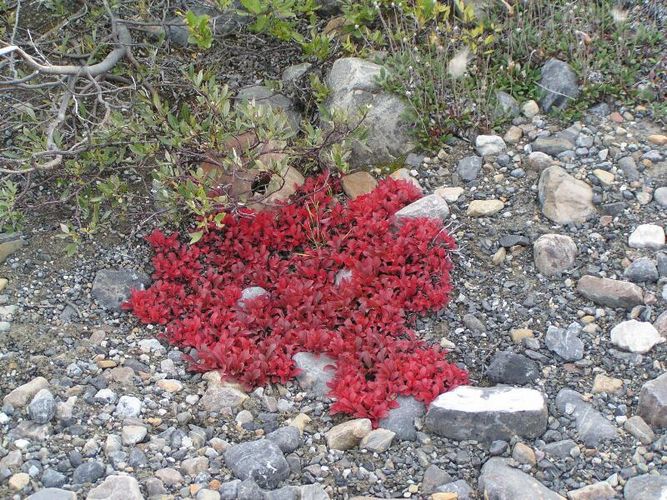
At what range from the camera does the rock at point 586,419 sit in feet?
14.0

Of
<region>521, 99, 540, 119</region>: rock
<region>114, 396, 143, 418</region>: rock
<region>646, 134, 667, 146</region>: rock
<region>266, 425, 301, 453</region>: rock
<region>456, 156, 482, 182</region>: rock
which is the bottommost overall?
<region>114, 396, 143, 418</region>: rock

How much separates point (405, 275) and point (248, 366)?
1.24 meters

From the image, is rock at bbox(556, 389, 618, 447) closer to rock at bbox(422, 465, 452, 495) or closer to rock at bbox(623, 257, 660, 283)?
rock at bbox(422, 465, 452, 495)

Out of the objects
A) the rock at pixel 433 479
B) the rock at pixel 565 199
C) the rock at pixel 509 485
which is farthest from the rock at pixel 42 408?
the rock at pixel 565 199

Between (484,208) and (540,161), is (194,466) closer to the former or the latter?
(484,208)

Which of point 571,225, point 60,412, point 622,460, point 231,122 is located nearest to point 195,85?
point 231,122

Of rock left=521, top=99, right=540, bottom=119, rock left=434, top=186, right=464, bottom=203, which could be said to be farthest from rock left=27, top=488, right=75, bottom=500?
rock left=521, top=99, right=540, bottom=119

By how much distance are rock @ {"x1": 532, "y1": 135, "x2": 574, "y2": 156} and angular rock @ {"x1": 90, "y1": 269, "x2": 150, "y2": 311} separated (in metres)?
3.07

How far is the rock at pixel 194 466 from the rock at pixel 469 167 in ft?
9.88

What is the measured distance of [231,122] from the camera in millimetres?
5906

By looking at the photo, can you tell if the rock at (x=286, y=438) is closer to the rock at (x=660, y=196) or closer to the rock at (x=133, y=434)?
the rock at (x=133, y=434)

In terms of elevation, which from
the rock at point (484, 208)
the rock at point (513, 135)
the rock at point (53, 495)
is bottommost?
the rock at point (53, 495)

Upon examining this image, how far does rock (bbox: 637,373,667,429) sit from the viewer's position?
167 inches

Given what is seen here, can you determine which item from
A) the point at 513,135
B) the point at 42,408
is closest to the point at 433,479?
the point at 42,408
